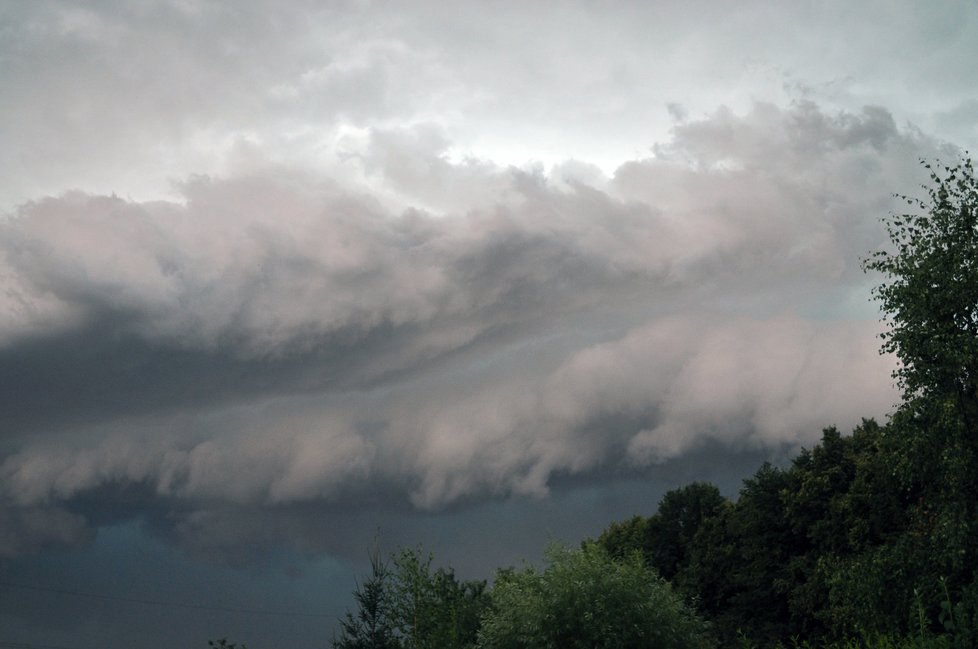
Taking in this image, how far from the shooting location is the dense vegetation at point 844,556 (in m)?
37.7

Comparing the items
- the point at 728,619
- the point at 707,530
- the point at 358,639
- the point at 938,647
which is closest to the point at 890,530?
the point at 728,619

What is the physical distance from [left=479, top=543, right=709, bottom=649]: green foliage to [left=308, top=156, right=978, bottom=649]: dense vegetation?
0.26 ft

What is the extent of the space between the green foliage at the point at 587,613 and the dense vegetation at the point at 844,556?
79 mm

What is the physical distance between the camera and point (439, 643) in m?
58.5

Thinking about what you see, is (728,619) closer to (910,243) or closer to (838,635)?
(838,635)

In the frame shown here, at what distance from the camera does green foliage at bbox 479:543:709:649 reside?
43594mm

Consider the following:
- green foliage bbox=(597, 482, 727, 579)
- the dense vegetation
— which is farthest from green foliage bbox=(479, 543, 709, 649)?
green foliage bbox=(597, 482, 727, 579)

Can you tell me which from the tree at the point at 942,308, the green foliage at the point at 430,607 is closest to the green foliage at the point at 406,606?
the green foliage at the point at 430,607

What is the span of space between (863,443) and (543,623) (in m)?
34.5

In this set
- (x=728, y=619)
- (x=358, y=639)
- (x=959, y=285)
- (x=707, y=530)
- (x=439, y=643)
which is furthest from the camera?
(x=707, y=530)

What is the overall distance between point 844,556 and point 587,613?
2787 centimetres

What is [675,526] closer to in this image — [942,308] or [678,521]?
[678,521]

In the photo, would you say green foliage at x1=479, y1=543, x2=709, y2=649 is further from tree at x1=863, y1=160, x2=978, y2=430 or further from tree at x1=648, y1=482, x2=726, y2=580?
tree at x1=648, y1=482, x2=726, y2=580

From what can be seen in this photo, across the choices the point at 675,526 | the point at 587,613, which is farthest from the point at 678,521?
the point at 587,613
